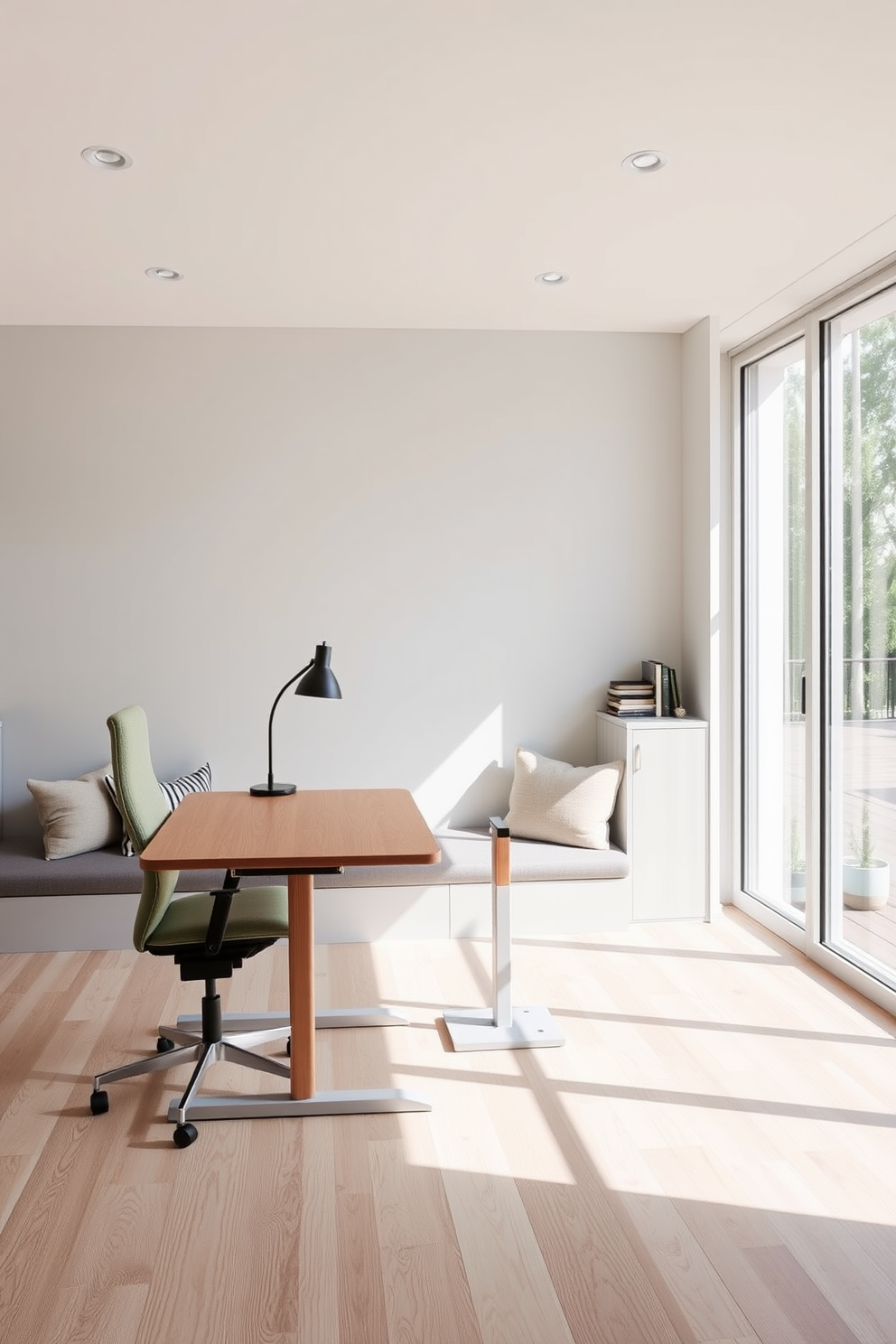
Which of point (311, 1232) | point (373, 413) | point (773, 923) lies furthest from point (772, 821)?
point (311, 1232)

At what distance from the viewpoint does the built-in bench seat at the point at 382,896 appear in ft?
13.2

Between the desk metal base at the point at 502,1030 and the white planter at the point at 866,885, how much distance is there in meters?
1.27

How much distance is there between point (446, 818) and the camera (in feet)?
15.6

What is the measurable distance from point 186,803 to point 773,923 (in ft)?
8.49

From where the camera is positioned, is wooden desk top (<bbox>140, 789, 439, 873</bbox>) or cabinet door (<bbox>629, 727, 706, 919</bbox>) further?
cabinet door (<bbox>629, 727, 706, 919</bbox>)

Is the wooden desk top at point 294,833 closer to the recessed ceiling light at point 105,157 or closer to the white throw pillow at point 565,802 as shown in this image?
the white throw pillow at point 565,802

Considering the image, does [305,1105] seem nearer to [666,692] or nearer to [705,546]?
[666,692]

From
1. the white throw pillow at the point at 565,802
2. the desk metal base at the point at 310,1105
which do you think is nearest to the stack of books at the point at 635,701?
the white throw pillow at the point at 565,802

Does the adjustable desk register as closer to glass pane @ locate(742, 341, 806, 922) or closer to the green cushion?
the green cushion

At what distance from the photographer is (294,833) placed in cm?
277

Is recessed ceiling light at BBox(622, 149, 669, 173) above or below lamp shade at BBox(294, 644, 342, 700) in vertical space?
above

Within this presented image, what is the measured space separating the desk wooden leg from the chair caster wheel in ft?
0.95

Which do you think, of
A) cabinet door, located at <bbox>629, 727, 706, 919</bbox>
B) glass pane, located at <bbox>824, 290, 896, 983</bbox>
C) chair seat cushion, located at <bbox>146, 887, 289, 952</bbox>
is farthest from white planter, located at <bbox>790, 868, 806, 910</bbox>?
chair seat cushion, located at <bbox>146, 887, 289, 952</bbox>

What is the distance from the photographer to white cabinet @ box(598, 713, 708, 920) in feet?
14.4
